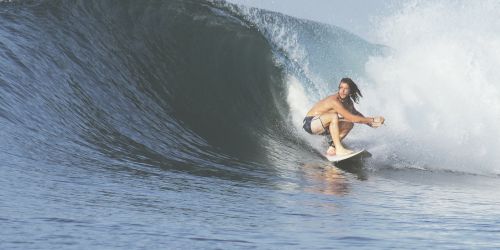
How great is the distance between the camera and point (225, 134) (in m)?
10.3

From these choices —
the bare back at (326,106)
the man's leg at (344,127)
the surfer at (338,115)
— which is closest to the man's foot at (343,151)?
the surfer at (338,115)

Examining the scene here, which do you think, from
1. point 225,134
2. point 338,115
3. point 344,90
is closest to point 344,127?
point 338,115

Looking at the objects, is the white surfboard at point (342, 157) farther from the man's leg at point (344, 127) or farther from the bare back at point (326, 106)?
the bare back at point (326, 106)

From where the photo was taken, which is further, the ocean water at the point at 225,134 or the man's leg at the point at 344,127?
the man's leg at the point at 344,127

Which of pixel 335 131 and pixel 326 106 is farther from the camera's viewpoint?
pixel 326 106

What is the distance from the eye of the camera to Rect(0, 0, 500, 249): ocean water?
5.26 meters

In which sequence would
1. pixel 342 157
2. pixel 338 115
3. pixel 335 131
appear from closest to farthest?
pixel 342 157 < pixel 335 131 < pixel 338 115

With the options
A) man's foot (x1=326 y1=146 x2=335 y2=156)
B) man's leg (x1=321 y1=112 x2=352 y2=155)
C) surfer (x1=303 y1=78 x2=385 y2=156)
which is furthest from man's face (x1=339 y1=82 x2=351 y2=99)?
man's foot (x1=326 y1=146 x2=335 y2=156)

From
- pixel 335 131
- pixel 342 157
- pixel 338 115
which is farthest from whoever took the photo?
pixel 338 115

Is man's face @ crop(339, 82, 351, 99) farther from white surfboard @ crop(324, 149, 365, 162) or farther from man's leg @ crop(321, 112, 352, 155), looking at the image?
white surfboard @ crop(324, 149, 365, 162)

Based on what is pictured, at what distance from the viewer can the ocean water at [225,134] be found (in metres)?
5.26

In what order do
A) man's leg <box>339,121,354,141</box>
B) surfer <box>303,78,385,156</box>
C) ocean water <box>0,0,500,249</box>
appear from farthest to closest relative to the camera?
man's leg <box>339,121,354,141</box>, surfer <box>303,78,385,156</box>, ocean water <box>0,0,500,249</box>

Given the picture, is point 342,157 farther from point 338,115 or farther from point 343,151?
point 338,115

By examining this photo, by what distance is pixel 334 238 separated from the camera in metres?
5.12
